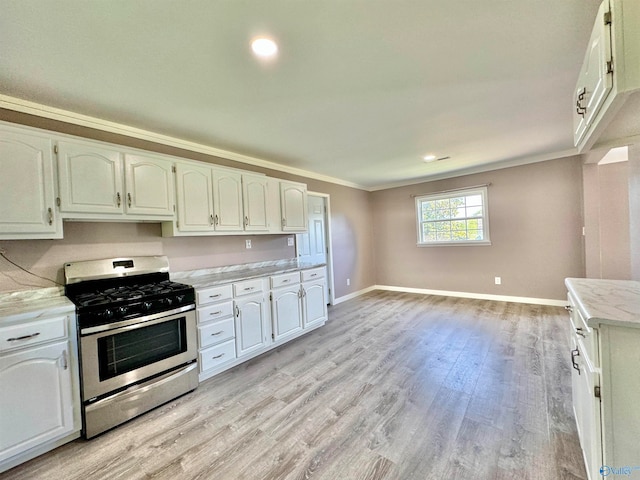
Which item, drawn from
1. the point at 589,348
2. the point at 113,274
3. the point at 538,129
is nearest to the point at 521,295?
the point at 538,129

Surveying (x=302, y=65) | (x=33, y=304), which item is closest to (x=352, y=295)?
(x=302, y=65)

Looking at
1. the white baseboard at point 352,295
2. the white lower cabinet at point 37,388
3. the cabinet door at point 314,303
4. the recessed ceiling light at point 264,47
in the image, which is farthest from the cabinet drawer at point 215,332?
the white baseboard at point 352,295

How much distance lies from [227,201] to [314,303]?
1773mm

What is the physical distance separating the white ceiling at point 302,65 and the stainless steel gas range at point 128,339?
4.67ft

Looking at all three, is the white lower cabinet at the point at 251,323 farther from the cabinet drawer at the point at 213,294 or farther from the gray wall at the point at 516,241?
the gray wall at the point at 516,241

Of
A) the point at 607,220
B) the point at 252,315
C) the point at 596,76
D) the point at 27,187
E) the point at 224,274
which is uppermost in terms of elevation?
the point at 596,76

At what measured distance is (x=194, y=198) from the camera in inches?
107

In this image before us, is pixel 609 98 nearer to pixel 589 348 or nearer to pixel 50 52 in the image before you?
pixel 589 348

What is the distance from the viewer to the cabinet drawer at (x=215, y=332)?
248 centimetres

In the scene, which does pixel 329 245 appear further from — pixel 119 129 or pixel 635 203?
pixel 635 203

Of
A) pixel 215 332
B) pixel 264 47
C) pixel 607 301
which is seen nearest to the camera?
pixel 607 301

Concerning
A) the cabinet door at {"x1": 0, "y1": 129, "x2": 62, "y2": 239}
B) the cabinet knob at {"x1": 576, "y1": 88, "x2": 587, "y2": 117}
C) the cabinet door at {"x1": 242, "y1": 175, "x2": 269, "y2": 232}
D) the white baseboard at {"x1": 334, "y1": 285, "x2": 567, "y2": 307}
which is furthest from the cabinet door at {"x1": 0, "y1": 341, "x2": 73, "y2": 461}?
the white baseboard at {"x1": 334, "y1": 285, "x2": 567, "y2": 307}

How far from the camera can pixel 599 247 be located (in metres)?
A: 3.65

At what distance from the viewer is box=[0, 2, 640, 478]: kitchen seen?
218 cm
